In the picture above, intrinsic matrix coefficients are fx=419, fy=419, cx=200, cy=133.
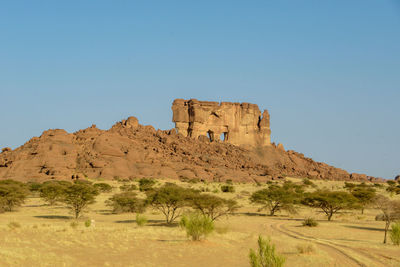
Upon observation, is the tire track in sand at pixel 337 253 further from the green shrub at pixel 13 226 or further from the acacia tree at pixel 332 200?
the green shrub at pixel 13 226

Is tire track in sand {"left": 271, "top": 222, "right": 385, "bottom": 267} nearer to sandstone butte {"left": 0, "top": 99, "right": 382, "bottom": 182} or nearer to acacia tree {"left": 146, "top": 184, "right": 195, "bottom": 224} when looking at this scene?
acacia tree {"left": 146, "top": 184, "right": 195, "bottom": 224}

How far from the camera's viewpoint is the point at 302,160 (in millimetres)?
113875

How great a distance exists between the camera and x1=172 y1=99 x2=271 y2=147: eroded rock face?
108m

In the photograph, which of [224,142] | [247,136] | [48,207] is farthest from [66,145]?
[247,136]

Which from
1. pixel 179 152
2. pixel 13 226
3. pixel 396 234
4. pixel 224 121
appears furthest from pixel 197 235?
pixel 224 121

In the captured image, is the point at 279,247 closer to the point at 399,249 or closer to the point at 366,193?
the point at 399,249

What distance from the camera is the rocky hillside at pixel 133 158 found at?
6775cm

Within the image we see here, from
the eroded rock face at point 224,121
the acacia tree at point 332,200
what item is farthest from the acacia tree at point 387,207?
the eroded rock face at point 224,121

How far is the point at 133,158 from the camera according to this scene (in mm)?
78562

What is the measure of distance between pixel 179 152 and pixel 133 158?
12320 millimetres

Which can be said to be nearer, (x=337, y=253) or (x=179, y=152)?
(x=337, y=253)

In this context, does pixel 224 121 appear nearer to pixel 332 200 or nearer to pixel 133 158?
pixel 133 158

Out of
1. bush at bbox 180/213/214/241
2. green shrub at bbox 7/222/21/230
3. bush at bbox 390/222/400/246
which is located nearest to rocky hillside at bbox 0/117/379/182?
green shrub at bbox 7/222/21/230

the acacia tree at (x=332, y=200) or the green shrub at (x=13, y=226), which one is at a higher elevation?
the acacia tree at (x=332, y=200)
